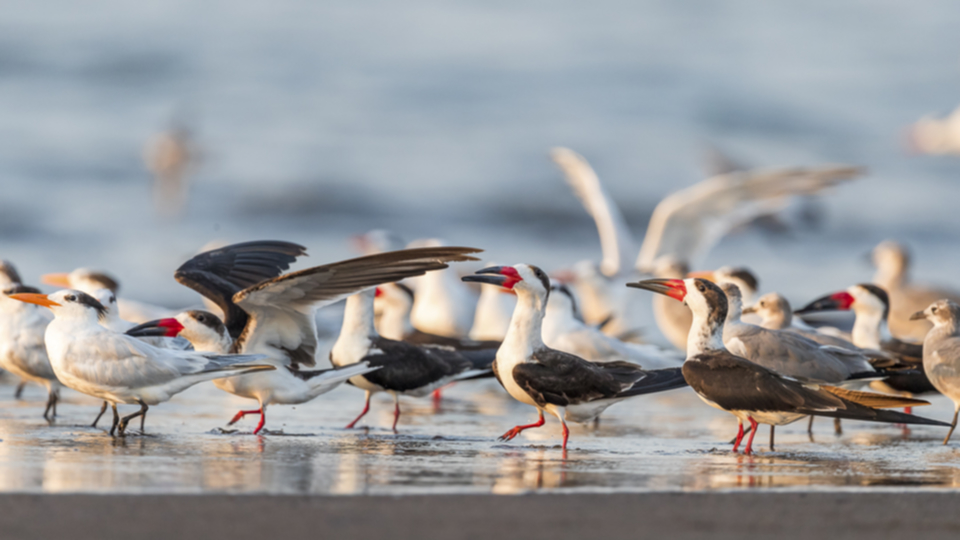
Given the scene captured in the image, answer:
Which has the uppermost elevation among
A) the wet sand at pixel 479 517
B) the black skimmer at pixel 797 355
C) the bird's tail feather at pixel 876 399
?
the black skimmer at pixel 797 355

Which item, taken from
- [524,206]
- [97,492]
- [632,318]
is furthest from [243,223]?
[97,492]

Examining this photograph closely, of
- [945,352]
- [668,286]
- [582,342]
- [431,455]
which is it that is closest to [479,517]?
[431,455]

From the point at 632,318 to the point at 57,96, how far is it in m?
18.6

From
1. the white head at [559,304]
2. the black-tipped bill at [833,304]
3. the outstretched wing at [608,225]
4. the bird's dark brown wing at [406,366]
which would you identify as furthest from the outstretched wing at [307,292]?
the outstretched wing at [608,225]

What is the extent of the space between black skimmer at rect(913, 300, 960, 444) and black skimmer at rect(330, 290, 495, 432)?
2905 mm

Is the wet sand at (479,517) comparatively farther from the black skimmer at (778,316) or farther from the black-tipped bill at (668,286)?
the black skimmer at (778,316)

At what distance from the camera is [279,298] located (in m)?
6.31

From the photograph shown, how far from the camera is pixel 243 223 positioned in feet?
68.9

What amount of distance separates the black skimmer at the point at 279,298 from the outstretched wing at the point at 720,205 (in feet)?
18.4

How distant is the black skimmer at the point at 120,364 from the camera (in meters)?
6.05

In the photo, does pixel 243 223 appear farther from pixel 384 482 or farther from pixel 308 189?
pixel 384 482

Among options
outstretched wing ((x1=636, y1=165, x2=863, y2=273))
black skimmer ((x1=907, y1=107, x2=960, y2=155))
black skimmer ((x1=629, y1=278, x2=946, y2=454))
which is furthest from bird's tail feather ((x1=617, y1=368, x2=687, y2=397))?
Result: black skimmer ((x1=907, y1=107, x2=960, y2=155))

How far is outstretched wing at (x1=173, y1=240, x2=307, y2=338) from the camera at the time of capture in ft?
23.5

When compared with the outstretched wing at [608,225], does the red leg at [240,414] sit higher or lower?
lower
